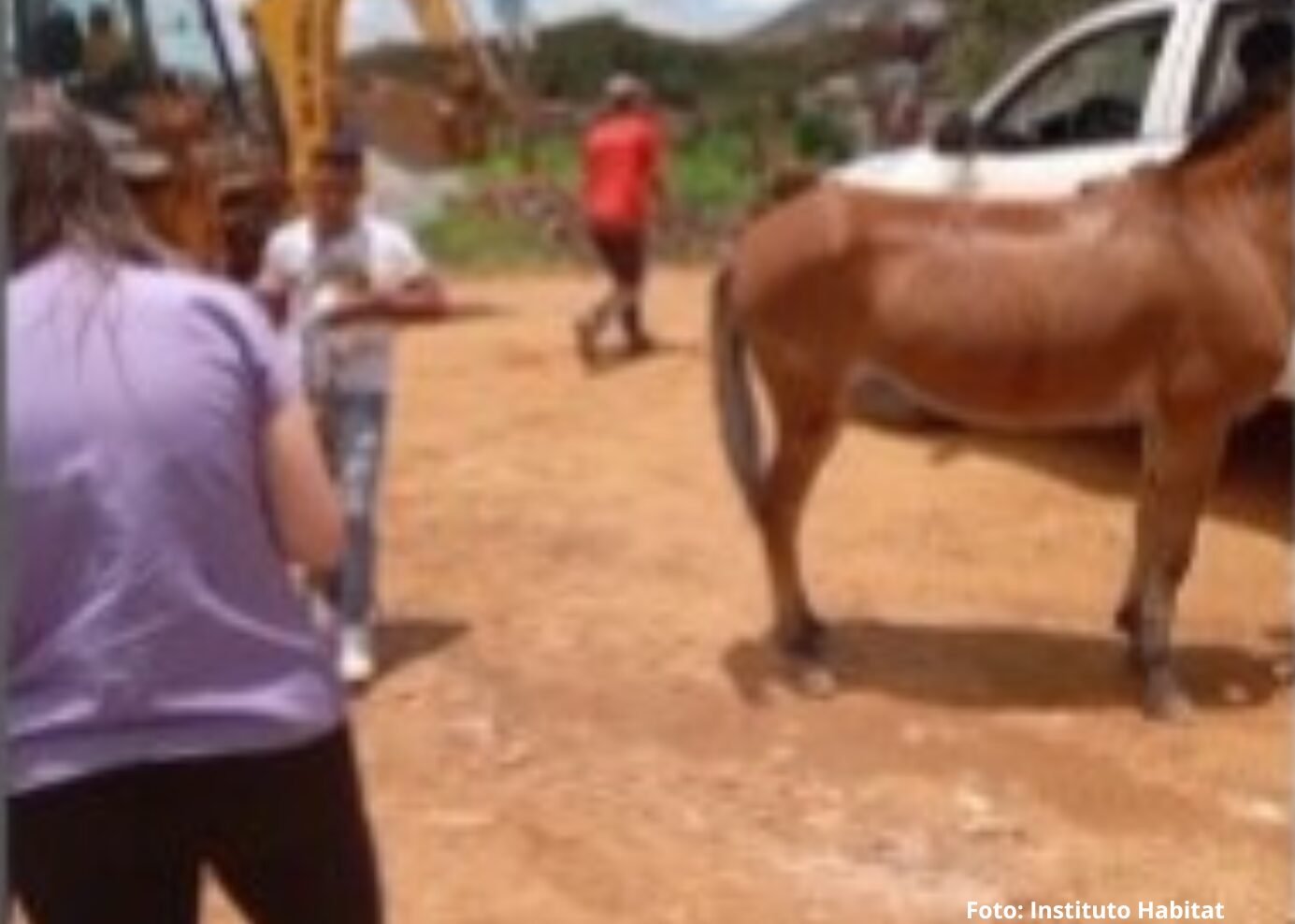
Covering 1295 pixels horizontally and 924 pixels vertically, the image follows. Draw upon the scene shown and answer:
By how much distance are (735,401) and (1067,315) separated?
0.94 meters

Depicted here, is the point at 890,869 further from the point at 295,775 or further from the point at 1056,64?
the point at 1056,64

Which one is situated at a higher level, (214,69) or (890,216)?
(890,216)

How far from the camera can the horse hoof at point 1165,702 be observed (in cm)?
706

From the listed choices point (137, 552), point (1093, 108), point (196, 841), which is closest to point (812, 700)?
point (1093, 108)

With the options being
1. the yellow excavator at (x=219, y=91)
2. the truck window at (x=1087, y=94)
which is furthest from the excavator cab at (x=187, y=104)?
the truck window at (x=1087, y=94)

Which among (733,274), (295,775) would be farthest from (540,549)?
(295,775)

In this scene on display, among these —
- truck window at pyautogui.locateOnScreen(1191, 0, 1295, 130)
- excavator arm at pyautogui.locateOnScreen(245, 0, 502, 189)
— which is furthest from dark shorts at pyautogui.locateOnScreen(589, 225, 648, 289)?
truck window at pyautogui.locateOnScreen(1191, 0, 1295, 130)

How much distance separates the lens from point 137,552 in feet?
10.6

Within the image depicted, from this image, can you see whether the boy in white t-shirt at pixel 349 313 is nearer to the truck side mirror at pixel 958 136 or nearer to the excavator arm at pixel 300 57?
the truck side mirror at pixel 958 136

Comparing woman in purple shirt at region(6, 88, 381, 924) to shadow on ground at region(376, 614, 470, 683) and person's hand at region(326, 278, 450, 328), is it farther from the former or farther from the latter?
shadow on ground at region(376, 614, 470, 683)

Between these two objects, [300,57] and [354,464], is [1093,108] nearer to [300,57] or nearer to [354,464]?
[354,464]

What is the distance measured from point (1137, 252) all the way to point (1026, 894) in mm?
2143

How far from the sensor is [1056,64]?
10062mm

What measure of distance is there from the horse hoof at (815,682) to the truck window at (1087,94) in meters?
2.87
